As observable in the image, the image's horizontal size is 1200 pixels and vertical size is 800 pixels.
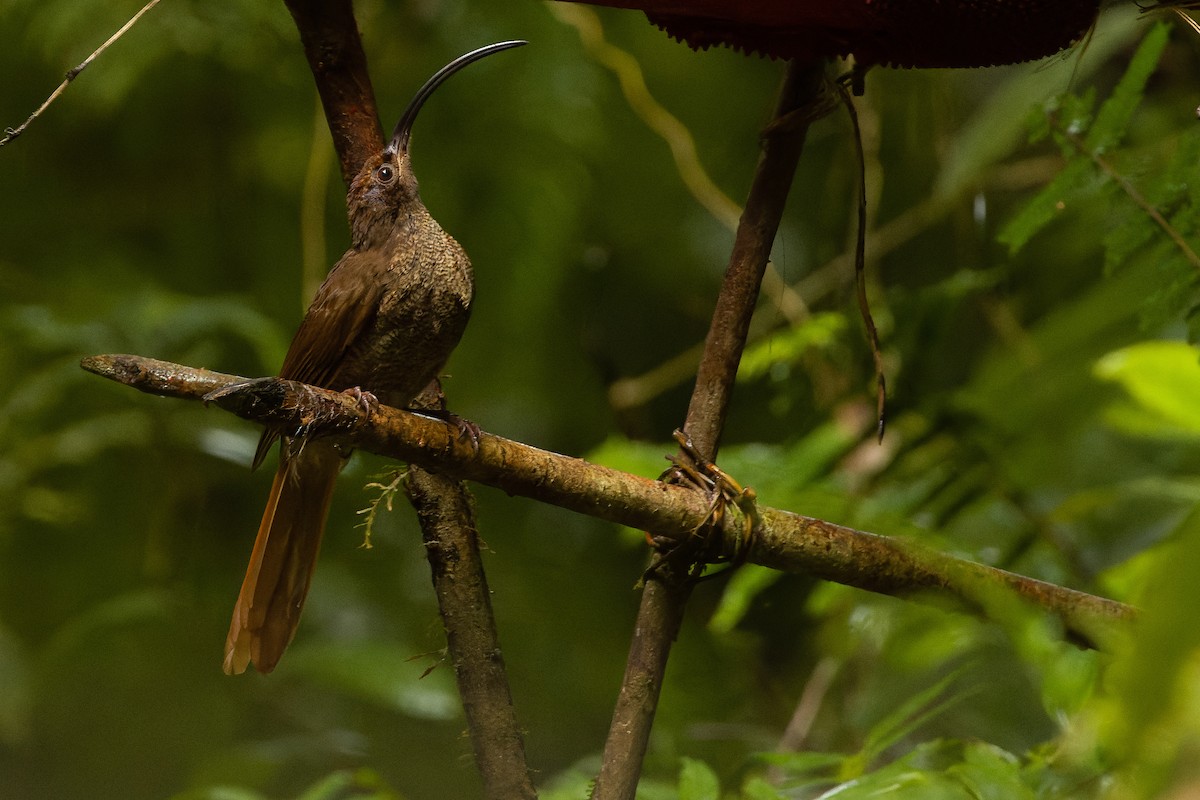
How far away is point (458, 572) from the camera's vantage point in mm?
1043

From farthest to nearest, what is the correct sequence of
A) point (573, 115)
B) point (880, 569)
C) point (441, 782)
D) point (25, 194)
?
point (25, 194), point (573, 115), point (441, 782), point (880, 569)

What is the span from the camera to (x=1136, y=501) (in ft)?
6.63

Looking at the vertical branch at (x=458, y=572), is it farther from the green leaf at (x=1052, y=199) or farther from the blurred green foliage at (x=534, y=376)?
the green leaf at (x=1052, y=199)

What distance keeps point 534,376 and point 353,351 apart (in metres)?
1.62

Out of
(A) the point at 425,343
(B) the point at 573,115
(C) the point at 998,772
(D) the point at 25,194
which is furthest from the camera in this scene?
(D) the point at 25,194

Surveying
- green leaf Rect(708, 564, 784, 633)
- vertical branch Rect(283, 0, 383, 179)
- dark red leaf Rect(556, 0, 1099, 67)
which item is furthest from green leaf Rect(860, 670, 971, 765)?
vertical branch Rect(283, 0, 383, 179)

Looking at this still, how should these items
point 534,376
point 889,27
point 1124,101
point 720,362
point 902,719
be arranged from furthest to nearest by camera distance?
point 534,376
point 1124,101
point 902,719
point 720,362
point 889,27

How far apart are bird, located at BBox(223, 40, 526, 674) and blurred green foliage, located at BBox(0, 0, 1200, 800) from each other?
1.76 feet

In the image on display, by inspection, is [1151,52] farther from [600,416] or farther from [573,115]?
[600,416]

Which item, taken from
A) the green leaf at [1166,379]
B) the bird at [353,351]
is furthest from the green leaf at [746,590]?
the bird at [353,351]

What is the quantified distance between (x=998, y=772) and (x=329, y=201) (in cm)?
232

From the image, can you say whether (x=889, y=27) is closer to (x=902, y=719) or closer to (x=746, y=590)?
(x=902, y=719)

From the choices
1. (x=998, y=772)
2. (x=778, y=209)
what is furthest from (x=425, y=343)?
(x=998, y=772)

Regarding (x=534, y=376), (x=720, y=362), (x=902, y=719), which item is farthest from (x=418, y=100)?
(x=534, y=376)
